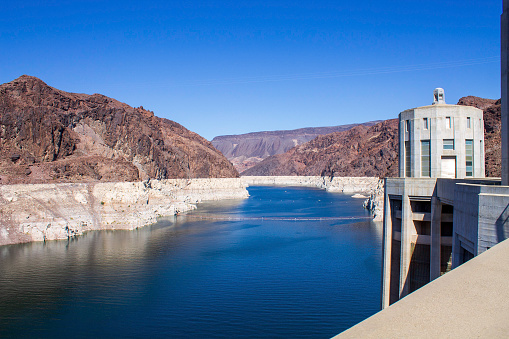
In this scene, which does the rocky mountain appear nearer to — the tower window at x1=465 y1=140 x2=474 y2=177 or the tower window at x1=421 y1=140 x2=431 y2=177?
the tower window at x1=421 y1=140 x2=431 y2=177

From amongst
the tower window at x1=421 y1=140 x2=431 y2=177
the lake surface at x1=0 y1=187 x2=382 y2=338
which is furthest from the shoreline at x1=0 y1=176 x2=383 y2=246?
the tower window at x1=421 y1=140 x2=431 y2=177

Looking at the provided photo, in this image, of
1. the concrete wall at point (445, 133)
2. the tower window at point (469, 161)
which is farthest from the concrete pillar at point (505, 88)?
the tower window at point (469, 161)

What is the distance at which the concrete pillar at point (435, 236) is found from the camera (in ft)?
42.3

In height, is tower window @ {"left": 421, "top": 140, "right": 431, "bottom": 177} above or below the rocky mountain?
below

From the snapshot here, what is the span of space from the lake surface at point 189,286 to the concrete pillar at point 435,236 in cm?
910

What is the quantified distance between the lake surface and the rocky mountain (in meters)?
20.8

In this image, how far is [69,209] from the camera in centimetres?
5547

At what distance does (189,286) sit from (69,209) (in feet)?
104

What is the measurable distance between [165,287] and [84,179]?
4314cm

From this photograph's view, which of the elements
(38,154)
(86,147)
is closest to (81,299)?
(38,154)

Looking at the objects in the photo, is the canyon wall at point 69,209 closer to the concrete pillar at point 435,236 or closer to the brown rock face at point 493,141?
the brown rock face at point 493,141

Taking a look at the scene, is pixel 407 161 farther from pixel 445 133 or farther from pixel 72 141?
pixel 72 141

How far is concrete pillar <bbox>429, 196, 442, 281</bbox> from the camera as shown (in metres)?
12.9

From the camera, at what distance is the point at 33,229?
157 ft
